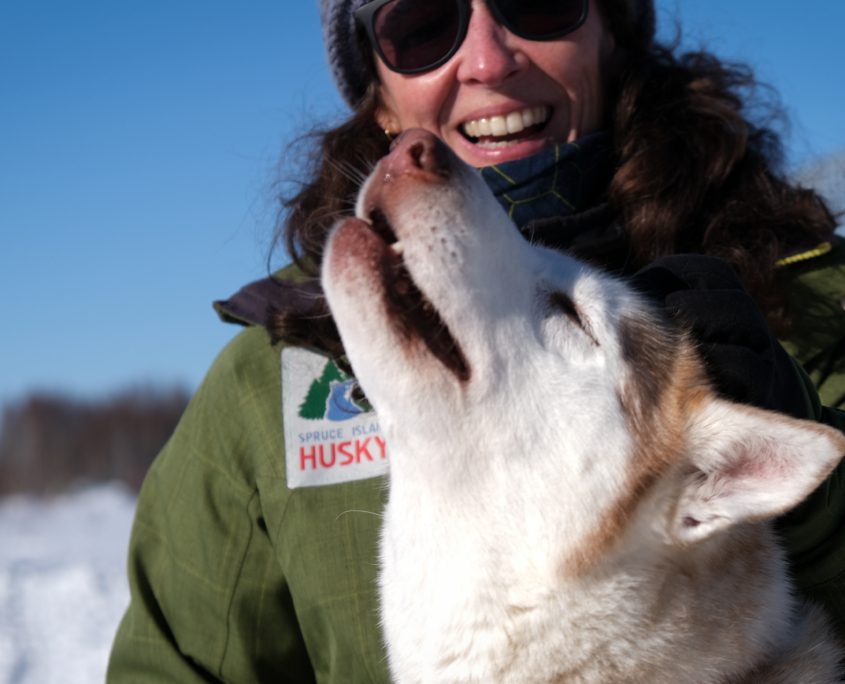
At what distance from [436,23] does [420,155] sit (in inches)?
43.6

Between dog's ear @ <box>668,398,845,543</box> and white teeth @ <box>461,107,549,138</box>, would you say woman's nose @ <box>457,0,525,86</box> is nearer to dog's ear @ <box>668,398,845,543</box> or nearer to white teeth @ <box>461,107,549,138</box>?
white teeth @ <box>461,107,549,138</box>

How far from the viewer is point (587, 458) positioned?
2.04 metres

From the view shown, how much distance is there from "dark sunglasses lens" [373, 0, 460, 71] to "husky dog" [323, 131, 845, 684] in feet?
3.35

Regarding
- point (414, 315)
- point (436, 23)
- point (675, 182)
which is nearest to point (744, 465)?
point (414, 315)

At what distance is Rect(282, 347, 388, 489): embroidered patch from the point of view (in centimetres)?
286

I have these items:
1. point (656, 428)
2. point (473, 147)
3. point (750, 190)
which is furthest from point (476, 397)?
point (750, 190)

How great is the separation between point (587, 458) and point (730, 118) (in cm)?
154

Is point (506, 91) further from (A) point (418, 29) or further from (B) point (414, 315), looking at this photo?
(B) point (414, 315)

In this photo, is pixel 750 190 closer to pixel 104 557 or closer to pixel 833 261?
pixel 833 261

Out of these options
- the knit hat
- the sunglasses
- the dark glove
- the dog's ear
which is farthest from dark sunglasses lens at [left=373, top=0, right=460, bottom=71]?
the dog's ear

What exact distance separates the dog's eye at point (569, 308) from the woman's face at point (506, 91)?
2.89 feet

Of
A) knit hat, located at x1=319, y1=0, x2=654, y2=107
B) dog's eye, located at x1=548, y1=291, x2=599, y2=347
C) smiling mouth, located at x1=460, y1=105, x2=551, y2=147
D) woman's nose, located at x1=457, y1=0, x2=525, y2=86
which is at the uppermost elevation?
knit hat, located at x1=319, y1=0, x2=654, y2=107

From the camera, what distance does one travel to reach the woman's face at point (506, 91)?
2.97 m

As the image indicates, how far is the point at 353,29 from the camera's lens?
3.17 m
